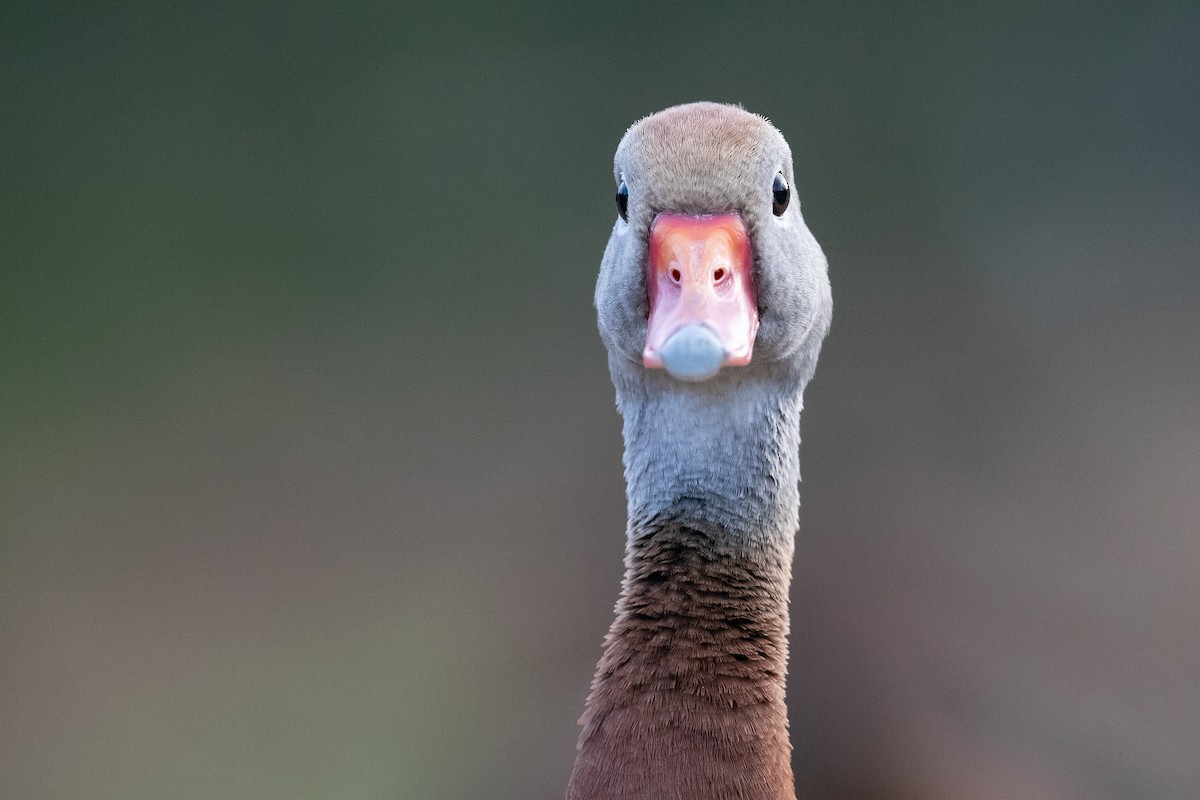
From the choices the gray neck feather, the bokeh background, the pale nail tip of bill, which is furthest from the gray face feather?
the bokeh background

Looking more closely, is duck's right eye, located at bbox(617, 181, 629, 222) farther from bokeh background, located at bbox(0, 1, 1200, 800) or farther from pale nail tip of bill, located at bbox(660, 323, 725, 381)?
bokeh background, located at bbox(0, 1, 1200, 800)

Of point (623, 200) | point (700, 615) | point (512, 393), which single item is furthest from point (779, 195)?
point (512, 393)

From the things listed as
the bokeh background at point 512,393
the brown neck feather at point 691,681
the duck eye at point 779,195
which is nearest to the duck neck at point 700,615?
the brown neck feather at point 691,681

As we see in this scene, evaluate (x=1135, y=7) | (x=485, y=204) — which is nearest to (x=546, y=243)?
(x=485, y=204)

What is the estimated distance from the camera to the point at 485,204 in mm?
1370

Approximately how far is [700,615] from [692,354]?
367 mm

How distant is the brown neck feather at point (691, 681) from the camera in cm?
88

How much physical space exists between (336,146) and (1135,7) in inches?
45.7

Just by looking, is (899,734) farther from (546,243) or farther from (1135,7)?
(1135,7)

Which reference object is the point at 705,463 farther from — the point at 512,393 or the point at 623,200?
the point at 512,393

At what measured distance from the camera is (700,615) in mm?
945

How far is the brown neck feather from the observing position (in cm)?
88

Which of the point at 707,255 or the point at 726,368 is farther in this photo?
the point at 726,368

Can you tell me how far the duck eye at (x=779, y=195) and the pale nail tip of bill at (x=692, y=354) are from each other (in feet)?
0.79
